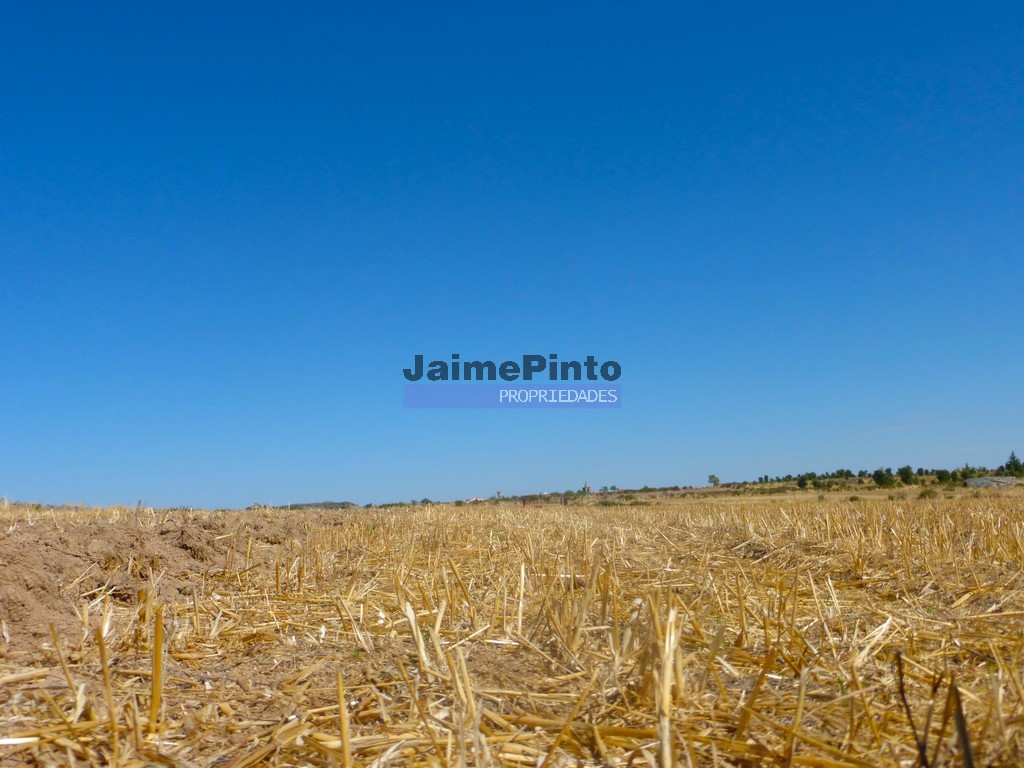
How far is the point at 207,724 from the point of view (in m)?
2.55

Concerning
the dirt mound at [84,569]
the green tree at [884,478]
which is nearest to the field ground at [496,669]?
the dirt mound at [84,569]

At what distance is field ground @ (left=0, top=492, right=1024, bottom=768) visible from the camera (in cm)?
220

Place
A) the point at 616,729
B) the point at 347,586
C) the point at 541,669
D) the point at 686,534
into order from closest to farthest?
the point at 616,729 < the point at 541,669 < the point at 347,586 < the point at 686,534

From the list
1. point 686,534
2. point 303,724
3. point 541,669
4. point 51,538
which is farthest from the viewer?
point 686,534

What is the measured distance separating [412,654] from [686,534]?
8.29 m

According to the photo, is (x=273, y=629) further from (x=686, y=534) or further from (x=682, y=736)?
(x=686, y=534)

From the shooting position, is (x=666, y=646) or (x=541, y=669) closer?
(x=666, y=646)

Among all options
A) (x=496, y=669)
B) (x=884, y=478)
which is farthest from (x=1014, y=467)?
(x=496, y=669)

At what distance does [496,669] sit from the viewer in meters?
3.02

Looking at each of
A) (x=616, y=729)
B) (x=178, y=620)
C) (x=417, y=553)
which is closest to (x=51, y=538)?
(x=178, y=620)

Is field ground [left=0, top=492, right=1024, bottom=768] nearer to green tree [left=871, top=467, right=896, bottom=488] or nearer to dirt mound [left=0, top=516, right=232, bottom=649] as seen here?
dirt mound [left=0, top=516, right=232, bottom=649]

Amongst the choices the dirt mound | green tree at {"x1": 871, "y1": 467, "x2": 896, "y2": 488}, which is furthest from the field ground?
green tree at {"x1": 871, "y1": 467, "x2": 896, "y2": 488}

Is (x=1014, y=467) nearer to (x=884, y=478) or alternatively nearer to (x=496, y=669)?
(x=884, y=478)

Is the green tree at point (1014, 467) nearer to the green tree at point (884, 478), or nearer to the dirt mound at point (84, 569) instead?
the green tree at point (884, 478)
